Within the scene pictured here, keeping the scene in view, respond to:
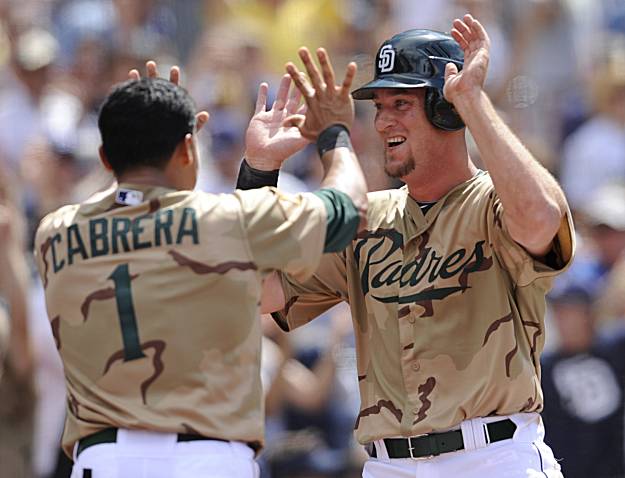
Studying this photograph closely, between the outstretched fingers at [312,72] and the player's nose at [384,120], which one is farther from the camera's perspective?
the player's nose at [384,120]

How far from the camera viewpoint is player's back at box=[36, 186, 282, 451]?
14.4 ft

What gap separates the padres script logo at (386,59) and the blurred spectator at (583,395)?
3.69m

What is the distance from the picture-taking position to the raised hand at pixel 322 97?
4.89m

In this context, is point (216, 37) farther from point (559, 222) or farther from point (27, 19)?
point (559, 222)

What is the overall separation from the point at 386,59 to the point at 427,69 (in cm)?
19

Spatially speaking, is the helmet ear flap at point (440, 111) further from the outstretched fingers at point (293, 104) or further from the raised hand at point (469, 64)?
the outstretched fingers at point (293, 104)

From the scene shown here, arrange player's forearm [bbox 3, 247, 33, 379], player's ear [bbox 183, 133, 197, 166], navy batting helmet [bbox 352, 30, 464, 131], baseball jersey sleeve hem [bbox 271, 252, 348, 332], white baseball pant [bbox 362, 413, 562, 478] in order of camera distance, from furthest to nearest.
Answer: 1. player's forearm [bbox 3, 247, 33, 379]
2. baseball jersey sleeve hem [bbox 271, 252, 348, 332]
3. navy batting helmet [bbox 352, 30, 464, 131]
4. white baseball pant [bbox 362, 413, 562, 478]
5. player's ear [bbox 183, 133, 197, 166]

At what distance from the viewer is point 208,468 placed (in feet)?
14.3

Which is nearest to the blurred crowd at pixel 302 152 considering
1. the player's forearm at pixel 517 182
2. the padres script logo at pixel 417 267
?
the padres script logo at pixel 417 267

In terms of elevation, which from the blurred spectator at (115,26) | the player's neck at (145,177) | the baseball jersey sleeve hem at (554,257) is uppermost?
the blurred spectator at (115,26)

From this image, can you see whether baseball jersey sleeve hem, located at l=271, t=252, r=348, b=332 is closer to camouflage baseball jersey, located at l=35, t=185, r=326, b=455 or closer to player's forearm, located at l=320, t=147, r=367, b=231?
player's forearm, located at l=320, t=147, r=367, b=231

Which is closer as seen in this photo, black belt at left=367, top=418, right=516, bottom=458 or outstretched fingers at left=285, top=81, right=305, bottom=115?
black belt at left=367, top=418, right=516, bottom=458

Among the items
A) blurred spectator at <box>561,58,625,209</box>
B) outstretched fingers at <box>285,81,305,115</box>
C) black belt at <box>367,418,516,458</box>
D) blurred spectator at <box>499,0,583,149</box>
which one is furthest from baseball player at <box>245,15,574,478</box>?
blurred spectator at <box>499,0,583,149</box>

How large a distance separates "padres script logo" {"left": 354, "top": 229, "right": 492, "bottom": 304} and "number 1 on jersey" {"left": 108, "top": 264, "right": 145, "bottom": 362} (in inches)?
50.6
